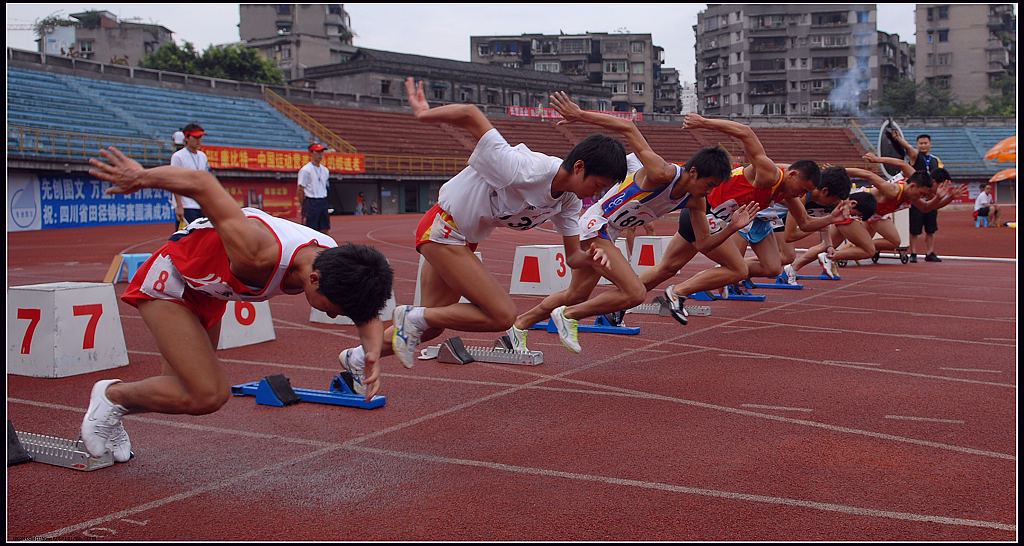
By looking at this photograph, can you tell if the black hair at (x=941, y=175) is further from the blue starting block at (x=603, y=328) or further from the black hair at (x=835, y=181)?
the blue starting block at (x=603, y=328)

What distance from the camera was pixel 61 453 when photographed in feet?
13.1

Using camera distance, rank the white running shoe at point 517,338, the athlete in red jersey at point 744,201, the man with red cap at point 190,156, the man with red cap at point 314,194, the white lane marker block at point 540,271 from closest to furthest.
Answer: the white running shoe at point 517,338, the athlete in red jersey at point 744,201, the man with red cap at point 190,156, the white lane marker block at point 540,271, the man with red cap at point 314,194

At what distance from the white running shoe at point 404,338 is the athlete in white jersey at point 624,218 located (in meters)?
1.04

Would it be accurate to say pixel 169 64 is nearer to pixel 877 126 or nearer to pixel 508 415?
pixel 877 126

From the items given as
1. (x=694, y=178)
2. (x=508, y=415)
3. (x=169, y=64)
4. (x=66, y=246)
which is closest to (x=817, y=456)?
(x=508, y=415)

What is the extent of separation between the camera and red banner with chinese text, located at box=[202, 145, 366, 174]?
31.9 metres

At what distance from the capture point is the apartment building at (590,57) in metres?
76.8

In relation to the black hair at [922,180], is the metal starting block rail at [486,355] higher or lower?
lower

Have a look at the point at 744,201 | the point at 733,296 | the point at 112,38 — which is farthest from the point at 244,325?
the point at 112,38

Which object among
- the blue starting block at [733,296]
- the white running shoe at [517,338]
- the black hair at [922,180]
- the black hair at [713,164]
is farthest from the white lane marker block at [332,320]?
the black hair at [922,180]

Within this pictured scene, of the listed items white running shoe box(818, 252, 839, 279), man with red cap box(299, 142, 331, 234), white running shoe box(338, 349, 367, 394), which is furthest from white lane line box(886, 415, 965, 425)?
man with red cap box(299, 142, 331, 234)

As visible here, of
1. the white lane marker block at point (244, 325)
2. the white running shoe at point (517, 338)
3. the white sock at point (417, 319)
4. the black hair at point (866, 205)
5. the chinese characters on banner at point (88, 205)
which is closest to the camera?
the white sock at point (417, 319)

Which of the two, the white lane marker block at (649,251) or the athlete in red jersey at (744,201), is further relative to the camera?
the white lane marker block at (649,251)

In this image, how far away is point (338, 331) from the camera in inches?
316
